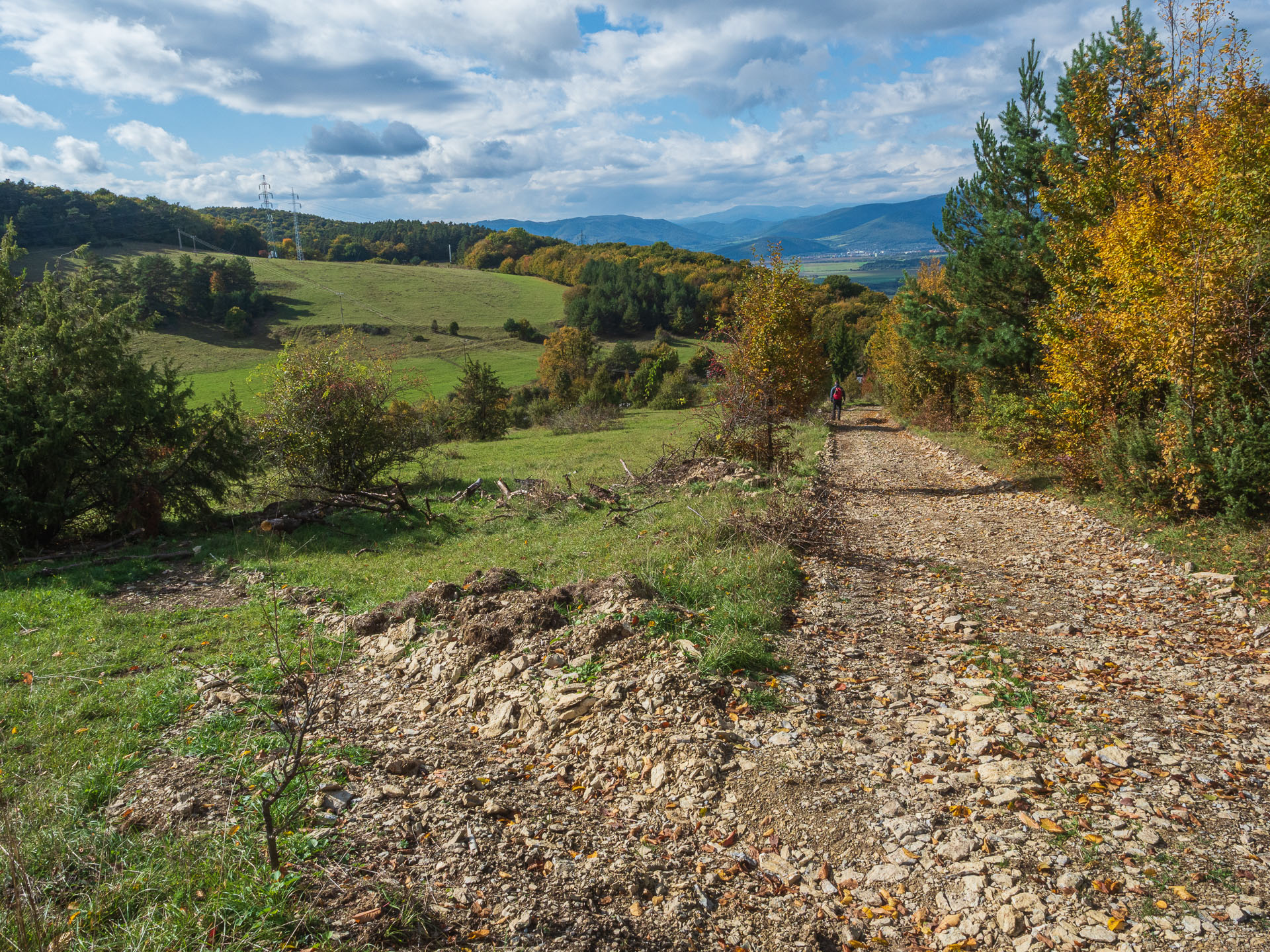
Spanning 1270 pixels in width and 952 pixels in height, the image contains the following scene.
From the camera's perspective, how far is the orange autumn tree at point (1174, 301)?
9.84m

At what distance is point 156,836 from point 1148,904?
5949 millimetres

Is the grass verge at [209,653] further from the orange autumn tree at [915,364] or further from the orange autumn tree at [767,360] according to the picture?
the orange autumn tree at [915,364]

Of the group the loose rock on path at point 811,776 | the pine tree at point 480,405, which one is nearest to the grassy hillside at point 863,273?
the pine tree at point 480,405

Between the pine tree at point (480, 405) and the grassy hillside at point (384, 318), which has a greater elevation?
the grassy hillside at point (384, 318)

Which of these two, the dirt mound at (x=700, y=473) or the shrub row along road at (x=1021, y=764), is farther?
the dirt mound at (x=700, y=473)

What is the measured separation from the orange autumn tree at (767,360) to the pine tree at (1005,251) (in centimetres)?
561

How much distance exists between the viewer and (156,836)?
4078 mm

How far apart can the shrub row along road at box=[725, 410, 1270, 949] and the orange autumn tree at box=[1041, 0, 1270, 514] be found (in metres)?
2.31

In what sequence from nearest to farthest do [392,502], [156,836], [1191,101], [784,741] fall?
[156,836]
[784,741]
[1191,101]
[392,502]

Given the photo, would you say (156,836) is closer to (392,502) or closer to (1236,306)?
(392,502)

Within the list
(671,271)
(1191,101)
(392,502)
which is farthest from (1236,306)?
(671,271)

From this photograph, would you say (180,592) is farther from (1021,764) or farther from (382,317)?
(382,317)

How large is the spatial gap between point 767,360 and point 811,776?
1249 cm

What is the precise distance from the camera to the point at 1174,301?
10.2 m
